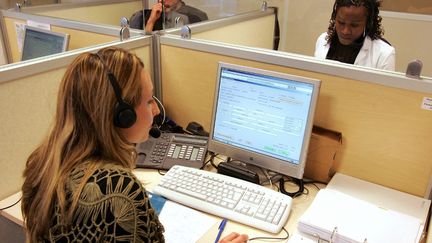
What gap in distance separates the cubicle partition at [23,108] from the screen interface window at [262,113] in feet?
1.87

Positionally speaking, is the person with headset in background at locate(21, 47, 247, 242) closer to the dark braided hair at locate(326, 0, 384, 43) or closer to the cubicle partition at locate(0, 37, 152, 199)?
the cubicle partition at locate(0, 37, 152, 199)

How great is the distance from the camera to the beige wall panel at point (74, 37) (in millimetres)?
1720

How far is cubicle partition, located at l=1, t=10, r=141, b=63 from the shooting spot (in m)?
1.69

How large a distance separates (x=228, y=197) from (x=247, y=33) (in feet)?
4.62

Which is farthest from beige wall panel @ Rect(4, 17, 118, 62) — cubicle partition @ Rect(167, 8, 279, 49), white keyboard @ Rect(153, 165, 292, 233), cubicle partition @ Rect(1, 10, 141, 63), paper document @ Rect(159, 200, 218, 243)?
paper document @ Rect(159, 200, 218, 243)

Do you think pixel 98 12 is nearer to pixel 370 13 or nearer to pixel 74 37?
pixel 74 37

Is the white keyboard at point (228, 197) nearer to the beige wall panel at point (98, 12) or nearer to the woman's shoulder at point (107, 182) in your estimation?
the woman's shoulder at point (107, 182)

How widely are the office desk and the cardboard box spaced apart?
0.05 m

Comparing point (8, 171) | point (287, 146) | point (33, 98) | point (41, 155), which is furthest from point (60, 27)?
point (287, 146)

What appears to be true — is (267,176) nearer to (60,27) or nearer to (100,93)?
(100,93)

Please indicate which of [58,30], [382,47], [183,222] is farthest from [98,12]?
[183,222]

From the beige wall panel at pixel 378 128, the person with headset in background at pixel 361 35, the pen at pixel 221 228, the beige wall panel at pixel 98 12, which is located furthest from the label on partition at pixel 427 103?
the beige wall panel at pixel 98 12

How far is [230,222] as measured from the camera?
1113 mm

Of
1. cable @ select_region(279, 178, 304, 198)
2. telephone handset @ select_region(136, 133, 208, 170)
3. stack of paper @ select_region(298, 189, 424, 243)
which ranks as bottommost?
cable @ select_region(279, 178, 304, 198)
